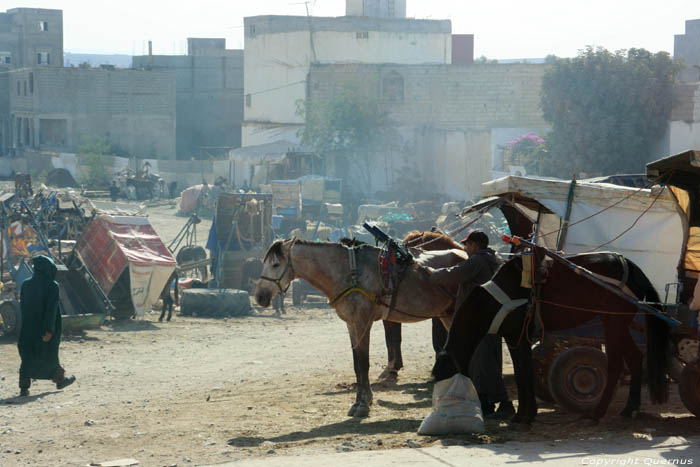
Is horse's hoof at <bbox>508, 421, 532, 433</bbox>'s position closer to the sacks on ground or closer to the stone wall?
the sacks on ground

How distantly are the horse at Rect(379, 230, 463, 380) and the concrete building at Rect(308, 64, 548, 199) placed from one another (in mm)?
27756

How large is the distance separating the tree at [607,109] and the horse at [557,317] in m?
20.0

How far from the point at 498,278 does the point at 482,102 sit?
1300 inches

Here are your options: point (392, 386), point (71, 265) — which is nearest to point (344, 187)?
point (71, 265)

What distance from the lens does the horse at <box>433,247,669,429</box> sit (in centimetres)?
720

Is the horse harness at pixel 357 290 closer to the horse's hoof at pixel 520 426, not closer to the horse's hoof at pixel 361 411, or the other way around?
the horse's hoof at pixel 361 411

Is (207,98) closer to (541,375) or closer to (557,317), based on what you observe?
(541,375)

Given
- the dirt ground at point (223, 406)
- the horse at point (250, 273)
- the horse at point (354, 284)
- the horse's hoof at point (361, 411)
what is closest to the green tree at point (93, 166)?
the horse at point (250, 273)

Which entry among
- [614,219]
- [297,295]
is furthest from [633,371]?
[297,295]

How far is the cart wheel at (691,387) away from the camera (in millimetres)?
7184

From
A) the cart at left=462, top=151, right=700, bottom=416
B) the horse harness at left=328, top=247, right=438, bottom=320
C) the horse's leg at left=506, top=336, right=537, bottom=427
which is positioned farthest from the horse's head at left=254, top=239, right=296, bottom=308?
the horse's leg at left=506, top=336, right=537, bottom=427

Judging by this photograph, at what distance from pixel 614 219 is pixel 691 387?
2.33 meters

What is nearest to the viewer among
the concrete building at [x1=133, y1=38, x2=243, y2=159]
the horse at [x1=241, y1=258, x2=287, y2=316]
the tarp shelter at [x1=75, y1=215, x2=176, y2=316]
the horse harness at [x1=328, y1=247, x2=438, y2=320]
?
the horse harness at [x1=328, y1=247, x2=438, y2=320]

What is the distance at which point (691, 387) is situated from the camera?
7.21 meters
